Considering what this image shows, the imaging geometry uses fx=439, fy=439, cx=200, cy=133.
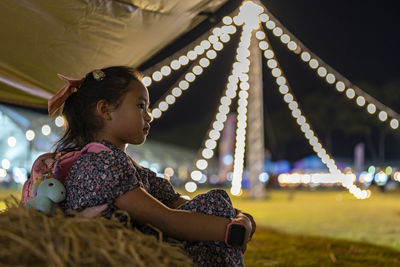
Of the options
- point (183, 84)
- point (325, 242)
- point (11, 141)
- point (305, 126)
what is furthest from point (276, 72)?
point (11, 141)

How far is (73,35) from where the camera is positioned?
7.96 feet

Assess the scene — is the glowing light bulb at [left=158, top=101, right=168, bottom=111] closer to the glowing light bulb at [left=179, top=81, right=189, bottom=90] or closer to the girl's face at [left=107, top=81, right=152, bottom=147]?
the glowing light bulb at [left=179, top=81, right=189, bottom=90]

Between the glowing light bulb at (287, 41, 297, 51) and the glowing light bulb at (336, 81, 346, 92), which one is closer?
the glowing light bulb at (287, 41, 297, 51)

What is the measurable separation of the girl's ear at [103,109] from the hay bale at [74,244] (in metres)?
0.49

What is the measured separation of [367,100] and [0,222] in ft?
18.3

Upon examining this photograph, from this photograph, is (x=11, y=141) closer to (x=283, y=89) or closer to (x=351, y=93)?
(x=283, y=89)

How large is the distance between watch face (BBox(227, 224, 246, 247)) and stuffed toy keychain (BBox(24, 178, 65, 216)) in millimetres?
479

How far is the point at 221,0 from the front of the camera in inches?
111

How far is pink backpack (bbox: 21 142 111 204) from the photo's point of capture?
131 centimetres

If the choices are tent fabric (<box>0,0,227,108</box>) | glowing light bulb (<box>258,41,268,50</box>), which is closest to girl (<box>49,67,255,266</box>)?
tent fabric (<box>0,0,227,108</box>)

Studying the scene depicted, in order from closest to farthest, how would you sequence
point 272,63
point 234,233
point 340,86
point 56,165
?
point 234,233, point 56,165, point 340,86, point 272,63

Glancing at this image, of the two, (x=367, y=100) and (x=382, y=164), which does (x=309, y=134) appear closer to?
(x=367, y=100)

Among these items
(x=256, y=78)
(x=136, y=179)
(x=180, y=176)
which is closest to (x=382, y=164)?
(x=180, y=176)

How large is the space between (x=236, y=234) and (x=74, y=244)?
47 cm
